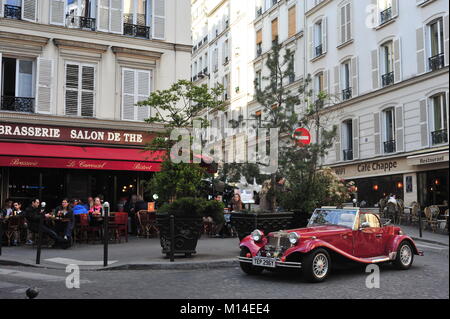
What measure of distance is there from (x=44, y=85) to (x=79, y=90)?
1256mm

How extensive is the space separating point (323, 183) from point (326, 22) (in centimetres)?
2069

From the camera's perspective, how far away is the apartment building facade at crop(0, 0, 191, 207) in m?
17.2

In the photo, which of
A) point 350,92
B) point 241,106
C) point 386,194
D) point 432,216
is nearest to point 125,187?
point 432,216

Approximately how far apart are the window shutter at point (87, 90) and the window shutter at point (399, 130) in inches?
572

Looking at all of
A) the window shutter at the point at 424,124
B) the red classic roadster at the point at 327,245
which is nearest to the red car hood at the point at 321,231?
the red classic roadster at the point at 327,245

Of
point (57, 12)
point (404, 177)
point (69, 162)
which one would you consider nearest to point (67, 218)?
point (69, 162)

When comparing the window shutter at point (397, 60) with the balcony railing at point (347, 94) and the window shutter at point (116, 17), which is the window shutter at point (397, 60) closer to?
the balcony railing at point (347, 94)

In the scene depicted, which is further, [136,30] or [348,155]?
[348,155]

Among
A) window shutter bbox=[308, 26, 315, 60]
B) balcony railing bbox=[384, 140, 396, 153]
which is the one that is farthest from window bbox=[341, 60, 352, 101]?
balcony railing bbox=[384, 140, 396, 153]

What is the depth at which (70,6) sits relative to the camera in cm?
1875

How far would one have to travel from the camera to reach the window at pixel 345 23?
2812cm

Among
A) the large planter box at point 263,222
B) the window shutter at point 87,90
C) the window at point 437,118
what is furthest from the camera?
the window at point 437,118

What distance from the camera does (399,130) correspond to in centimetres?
2397

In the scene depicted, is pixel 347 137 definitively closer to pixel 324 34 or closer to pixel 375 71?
pixel 375 71
